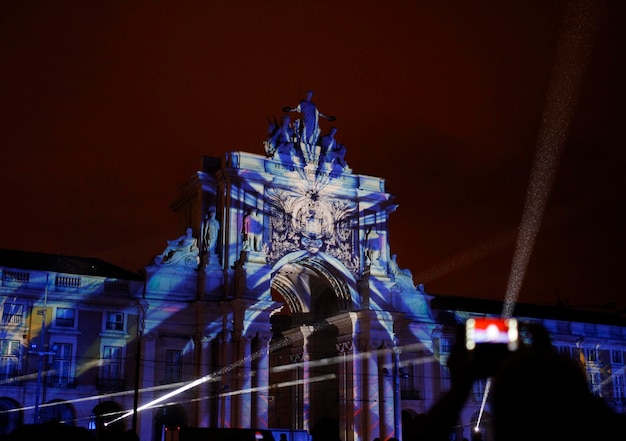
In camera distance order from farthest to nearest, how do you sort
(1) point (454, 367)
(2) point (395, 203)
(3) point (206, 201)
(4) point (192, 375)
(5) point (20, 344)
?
(2) point (395, 203) < (3) point (206, 201) < (4) point (192, 375) < (5) point (20, 344) < (1) point (454, 367)

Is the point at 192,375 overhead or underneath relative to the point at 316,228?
underneath

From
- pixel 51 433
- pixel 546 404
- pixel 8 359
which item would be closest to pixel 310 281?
pixel 8 359

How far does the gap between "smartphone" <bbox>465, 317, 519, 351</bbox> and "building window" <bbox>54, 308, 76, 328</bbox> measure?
4649 cm

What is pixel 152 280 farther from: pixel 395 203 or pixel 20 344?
pixel 395 203

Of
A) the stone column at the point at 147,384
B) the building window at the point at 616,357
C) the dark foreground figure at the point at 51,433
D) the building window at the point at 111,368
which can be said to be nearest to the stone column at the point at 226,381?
the stone column at the point at 147,384

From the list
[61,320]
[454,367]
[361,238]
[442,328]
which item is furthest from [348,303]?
[454,367]

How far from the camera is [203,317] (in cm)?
5100

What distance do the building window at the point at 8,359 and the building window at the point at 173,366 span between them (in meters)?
8.74

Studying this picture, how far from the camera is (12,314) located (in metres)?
46.1

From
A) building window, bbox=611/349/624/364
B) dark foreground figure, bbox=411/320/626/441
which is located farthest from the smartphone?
building window, bbox=611/349/624/364

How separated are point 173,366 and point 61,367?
265 inches

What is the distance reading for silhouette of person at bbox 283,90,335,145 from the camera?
187ft

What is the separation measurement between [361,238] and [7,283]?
2329 centimetres

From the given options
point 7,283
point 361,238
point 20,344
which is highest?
point 361,238
